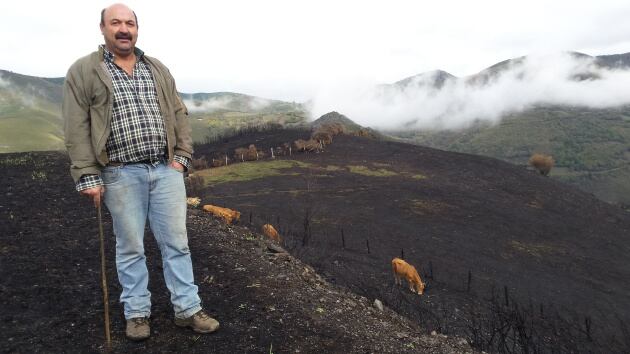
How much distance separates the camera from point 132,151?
4.15 m

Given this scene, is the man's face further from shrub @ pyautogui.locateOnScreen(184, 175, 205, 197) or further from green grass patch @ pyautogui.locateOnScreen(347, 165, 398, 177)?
green grass patch @ pyautogui.locateOnScreen(347, 165, 398, 177)

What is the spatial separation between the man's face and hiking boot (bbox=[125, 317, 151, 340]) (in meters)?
2.53

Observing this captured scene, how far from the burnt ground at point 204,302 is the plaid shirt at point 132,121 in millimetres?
1705

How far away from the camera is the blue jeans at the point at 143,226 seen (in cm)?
420

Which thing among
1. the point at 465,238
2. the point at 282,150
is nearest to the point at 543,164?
the point at 282,150

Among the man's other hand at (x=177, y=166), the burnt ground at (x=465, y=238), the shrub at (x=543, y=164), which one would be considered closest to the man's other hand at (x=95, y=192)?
the man's other hand at (x=177, y=166)

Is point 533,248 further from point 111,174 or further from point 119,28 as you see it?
point 119,28

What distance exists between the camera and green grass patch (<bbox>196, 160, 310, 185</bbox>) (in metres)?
47.0

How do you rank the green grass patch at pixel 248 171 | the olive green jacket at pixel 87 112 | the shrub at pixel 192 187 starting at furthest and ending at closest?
the green grass patch at pixel 248 171
the shrub at pixel 192 187
the olive green jacket at pixel 87 112

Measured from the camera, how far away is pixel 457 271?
23766 mm

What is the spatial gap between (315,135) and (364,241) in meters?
37.5

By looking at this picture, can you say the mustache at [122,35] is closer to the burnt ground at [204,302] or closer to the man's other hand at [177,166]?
the man's other hand at [177,166]

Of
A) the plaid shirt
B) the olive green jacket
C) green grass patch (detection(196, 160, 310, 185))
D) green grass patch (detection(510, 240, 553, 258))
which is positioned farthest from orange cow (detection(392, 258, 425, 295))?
green grass patch (detection(196, 160, 310, 185))

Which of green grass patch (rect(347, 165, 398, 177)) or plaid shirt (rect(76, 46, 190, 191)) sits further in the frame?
green grass patch (rect(347, 165, 398, 177))
